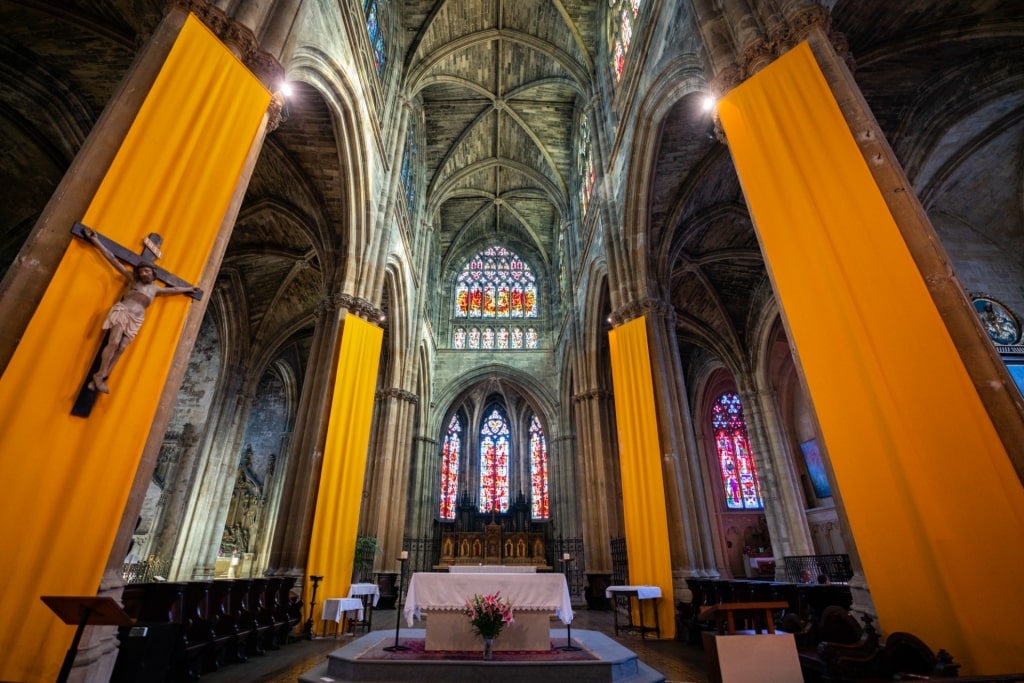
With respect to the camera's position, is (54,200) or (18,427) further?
(54,200)

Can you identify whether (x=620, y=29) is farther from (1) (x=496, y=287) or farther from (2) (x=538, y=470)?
(2) (x=538, y=470)

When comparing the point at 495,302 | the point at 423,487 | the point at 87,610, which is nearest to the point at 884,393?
the point at 87,610

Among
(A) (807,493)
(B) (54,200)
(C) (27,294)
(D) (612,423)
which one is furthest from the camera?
(A) (807,493)

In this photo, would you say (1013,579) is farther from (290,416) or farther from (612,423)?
(290,416)

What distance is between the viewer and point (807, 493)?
17.7 m

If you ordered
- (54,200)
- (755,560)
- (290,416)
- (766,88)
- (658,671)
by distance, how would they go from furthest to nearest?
(290,416) → (755,560) → (766,88) → (658,671) → (54,200)

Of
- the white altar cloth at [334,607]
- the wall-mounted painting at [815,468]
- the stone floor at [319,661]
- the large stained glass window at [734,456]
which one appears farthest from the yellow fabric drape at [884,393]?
the large stained glass window at [734,456]

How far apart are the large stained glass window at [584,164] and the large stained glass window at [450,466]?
43.6 feet

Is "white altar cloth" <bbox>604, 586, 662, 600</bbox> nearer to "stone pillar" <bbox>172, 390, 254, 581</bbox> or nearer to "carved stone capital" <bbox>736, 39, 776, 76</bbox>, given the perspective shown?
"carved stone capital" <bbox>736, 39, 776, 76</bbox>

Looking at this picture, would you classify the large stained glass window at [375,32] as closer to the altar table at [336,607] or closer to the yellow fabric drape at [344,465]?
the yellow fabric drape at [344,465]

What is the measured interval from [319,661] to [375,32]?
14759mm

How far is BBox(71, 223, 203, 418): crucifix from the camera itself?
400 cm

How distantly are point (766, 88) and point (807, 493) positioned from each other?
16.8 meters

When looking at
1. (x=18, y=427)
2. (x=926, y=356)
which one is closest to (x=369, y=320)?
(x=18, y=427)
